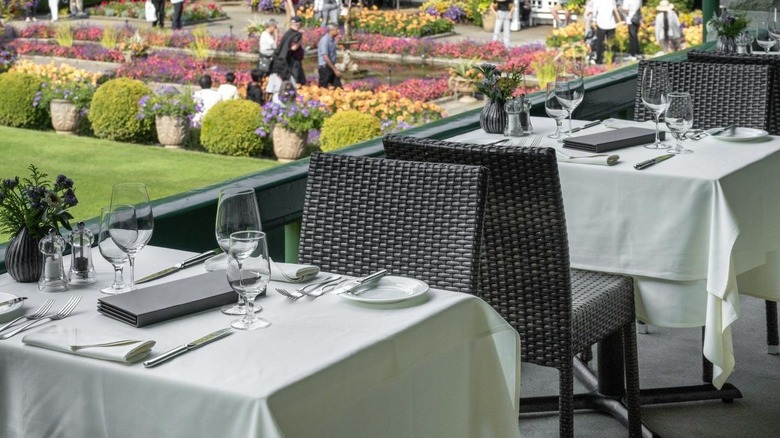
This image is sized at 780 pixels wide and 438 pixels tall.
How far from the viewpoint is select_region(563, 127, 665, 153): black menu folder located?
3455 millimetres

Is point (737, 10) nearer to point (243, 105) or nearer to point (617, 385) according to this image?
point (617, 385)

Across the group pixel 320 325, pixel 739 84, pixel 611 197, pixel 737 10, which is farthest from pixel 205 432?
pixel 737 10

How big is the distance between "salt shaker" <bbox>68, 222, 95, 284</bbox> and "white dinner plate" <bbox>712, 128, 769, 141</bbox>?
2080mm

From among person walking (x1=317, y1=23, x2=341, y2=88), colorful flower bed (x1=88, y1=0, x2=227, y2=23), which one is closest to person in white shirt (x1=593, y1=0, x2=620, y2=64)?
person walking (x1=317, y1=23, x2=341, y2=88)

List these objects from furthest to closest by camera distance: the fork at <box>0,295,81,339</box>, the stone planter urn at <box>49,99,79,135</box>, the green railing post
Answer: the stone planter urn at <box>49,99,79,135</box> → the green railing post → the fork at <box>0,295,81,339</box>

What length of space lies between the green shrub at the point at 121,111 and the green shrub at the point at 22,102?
51.1 inches

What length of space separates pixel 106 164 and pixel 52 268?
11255 mm

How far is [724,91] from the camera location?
13.7ft

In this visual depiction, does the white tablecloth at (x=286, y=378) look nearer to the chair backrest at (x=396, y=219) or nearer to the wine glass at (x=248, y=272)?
the wine glass at (x=248, y=272)

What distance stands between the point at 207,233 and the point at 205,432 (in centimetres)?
129

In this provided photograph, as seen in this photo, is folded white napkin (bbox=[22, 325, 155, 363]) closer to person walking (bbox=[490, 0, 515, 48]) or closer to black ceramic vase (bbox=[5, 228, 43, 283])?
black ceramic vase (bbox=[5, 228, 43, 283])

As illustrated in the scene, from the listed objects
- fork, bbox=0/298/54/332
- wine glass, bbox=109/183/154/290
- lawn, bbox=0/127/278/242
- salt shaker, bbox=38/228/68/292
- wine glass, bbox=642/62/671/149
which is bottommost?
lawn, bbox=0/127/278/242

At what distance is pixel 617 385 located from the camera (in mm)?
3336

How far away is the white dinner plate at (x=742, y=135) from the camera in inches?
140
